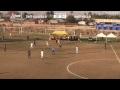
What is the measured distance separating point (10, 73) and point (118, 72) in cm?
1084
